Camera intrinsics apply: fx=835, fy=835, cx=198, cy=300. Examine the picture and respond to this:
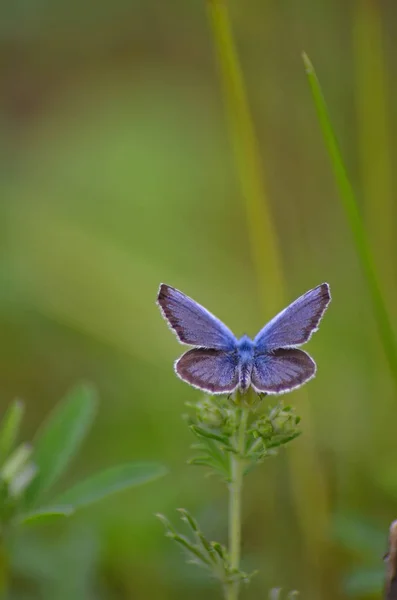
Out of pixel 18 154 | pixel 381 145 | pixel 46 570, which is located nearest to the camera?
pixel 46 570

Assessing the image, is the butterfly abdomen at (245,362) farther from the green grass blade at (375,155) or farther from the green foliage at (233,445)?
the green grass blade at (375,155)

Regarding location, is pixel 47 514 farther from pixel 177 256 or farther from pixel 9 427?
pixel 177 256

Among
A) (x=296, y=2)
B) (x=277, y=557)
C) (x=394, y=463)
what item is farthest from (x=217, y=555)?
(x=296, y=2)

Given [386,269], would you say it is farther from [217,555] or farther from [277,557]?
[217,555]

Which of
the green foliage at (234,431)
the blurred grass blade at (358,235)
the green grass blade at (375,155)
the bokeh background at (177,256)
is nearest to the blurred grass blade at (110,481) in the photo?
the green foliage at (234,431)

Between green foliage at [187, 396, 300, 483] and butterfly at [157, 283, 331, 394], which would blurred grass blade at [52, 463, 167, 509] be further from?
butterfly at [157, 283, 331, 394]

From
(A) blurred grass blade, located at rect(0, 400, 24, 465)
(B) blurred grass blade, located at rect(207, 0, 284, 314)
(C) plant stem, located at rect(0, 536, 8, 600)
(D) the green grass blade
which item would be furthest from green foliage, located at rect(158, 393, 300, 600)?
(D) the green grass blade

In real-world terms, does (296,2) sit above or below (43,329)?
above
